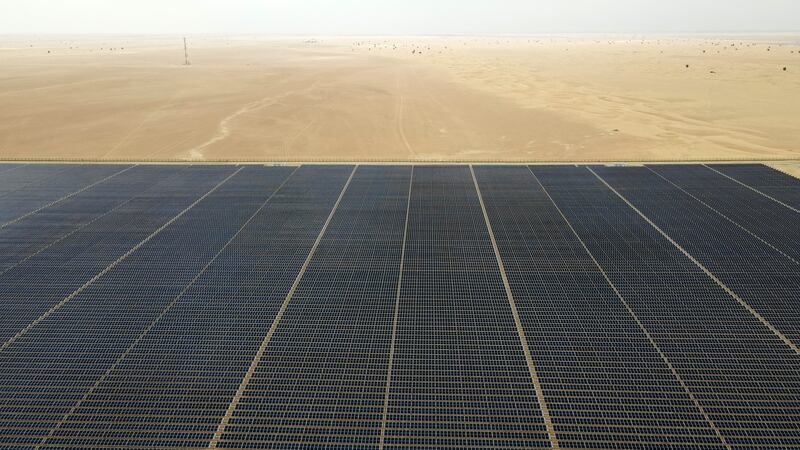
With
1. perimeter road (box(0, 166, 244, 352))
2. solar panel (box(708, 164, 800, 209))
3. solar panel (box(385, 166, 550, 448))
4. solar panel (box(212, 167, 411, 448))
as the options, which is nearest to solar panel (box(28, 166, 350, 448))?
solar panel (box(212, 167, 411, 448))

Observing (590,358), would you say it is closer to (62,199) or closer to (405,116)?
(62,199)

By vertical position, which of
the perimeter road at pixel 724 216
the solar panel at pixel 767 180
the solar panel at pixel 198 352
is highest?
the solar panel at pixel 767 180

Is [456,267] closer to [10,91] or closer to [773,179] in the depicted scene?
[773,179]

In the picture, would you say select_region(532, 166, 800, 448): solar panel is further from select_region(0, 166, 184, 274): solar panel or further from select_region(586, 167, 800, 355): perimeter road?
select_region(0, 166, 184, 274): solar panel

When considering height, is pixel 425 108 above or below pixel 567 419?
above

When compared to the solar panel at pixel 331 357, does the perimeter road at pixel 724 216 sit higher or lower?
higher

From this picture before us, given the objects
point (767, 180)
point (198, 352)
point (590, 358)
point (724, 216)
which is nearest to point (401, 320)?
point (590, 358)

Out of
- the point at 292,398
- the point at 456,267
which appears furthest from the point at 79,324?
the point at 456,267

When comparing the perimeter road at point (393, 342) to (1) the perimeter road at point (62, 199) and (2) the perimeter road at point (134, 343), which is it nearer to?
(2) the perimeter road at point (134, 343)

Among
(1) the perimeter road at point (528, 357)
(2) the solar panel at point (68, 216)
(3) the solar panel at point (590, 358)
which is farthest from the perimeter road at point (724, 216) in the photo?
(2) the solar panel at point (68, 216)
